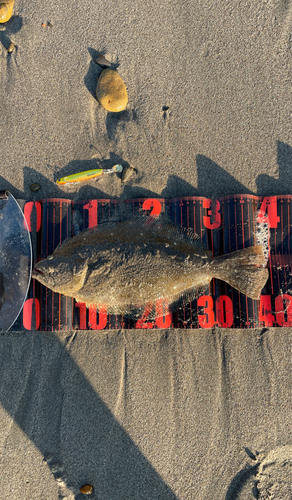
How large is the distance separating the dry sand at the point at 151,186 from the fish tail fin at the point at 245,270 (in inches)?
22.5

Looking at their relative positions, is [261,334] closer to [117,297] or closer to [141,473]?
[117,297]

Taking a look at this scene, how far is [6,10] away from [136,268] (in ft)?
11.2

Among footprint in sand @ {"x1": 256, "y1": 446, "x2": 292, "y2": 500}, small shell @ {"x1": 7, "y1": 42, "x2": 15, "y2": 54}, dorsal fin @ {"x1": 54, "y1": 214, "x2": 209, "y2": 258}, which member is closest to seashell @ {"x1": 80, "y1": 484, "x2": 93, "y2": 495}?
footprint in sand @ {"x1": 256, "y1": 446, "x2": 292, "y2": 500}

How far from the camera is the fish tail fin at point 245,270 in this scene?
Result: 9.11 feet

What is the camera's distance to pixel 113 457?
9.30 feet

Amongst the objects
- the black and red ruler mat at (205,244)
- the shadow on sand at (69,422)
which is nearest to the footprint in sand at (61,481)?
the shadow on sand at (69,422)

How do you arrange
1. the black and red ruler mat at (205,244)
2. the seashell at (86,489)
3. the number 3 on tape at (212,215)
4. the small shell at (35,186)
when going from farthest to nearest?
the small shell at (35,186) < the number 3 on tape at (212,215) < the black and red ruler mat at (205,244) < the seashell at (86,489)

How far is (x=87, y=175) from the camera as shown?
307 cm

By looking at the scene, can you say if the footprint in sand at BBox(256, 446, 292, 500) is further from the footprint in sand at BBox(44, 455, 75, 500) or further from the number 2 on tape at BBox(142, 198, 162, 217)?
the number 2 on tape at BBox(142, 198, 162, 217)

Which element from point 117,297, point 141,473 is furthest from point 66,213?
point 141,473

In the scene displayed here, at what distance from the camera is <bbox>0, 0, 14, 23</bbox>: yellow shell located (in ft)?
10.3

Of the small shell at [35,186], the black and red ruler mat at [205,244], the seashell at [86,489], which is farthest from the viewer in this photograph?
the small shell at [35,186]

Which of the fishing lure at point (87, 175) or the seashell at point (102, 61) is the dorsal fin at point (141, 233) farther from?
the seashell at point (102, 61)

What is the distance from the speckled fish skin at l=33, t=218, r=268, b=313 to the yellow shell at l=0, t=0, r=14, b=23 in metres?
2.77
